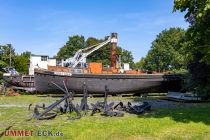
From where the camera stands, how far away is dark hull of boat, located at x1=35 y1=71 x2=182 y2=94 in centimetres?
3672

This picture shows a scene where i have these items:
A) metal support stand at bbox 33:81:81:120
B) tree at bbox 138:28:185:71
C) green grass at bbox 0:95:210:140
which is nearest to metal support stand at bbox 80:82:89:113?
metal support stand at bbox 33:81:81:120

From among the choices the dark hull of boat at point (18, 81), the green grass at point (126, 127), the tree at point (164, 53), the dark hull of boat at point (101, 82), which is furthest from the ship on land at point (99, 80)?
the tree at point (164, 53)

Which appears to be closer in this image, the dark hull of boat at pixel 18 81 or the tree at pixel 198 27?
the tree at pixel 198 27

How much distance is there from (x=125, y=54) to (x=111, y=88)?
72839 mm

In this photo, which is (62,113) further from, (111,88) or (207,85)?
(111,88)

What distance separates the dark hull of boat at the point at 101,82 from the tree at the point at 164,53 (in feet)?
94.7

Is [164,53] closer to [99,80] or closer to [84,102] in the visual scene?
[99,80]

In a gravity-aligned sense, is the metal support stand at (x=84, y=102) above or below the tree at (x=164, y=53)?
below

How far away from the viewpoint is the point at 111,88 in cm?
3731

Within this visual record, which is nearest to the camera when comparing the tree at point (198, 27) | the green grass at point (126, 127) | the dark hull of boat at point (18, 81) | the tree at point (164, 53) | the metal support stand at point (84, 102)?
the green grass at point (126, 127)

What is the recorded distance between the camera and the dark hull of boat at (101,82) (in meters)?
36.7

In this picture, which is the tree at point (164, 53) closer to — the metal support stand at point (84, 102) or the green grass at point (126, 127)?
the metal support stand at point (84, 102)

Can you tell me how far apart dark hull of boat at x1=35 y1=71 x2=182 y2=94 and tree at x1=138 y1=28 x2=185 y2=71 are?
28.9 metres

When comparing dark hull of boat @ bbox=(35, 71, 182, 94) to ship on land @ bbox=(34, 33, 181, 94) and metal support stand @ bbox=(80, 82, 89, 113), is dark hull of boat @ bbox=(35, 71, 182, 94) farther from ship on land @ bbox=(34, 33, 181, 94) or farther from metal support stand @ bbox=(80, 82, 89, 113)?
metal support stand @ bbox=(80, 82, 89, 113)
